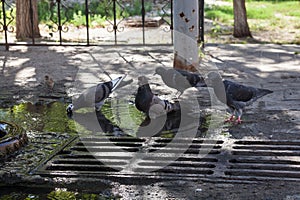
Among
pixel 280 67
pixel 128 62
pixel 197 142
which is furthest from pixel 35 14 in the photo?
pixel 197 142

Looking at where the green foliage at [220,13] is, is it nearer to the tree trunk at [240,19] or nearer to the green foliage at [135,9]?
the green foliage at [135,9]

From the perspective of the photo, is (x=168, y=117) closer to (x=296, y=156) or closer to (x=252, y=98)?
(x=252, y=98)

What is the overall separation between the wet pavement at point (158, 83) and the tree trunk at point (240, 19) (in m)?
1.69

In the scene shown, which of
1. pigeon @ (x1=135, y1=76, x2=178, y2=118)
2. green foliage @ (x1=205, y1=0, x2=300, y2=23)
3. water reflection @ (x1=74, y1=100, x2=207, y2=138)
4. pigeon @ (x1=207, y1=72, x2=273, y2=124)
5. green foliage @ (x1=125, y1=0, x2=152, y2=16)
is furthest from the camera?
green foliage @ (x1=125, y1=0, x2=152, y2=16)

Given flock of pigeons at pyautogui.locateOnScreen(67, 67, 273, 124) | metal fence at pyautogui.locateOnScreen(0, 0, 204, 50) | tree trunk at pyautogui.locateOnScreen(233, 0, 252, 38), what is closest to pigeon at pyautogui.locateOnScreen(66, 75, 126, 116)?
flock of pigeons at pyautogui.locateOnScreen(67, 67, 273, 124)

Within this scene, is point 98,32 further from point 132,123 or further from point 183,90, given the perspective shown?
point 132,123

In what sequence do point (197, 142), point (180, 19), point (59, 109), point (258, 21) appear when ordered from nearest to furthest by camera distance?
point (197, 142)
point (59, 109)
point (180, 19)
point (258, 21)

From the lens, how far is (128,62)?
9.25 metres

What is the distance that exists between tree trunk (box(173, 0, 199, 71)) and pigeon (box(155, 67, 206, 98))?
58.6 inches

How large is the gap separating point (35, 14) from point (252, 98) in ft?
24.1

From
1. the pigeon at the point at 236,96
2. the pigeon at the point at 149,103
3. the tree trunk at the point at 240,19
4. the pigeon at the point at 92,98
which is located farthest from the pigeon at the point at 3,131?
the tree trunk at the point at 240,19

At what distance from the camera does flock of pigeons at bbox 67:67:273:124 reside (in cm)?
600

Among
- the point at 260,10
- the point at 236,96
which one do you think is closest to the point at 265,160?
the point at 236,96

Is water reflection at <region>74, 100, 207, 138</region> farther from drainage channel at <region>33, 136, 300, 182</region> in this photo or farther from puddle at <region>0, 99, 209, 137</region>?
drainage channel at <region>33, 136, 300, 182</region>
